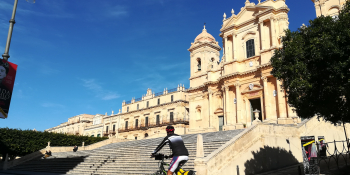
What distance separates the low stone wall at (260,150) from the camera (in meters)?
12.0

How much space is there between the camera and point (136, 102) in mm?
55156

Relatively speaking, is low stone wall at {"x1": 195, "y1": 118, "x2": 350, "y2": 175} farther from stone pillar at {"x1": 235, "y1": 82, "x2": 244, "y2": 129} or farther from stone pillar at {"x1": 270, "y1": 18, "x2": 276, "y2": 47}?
stone pillar at {"x1": 270, "y1": 18, "x2": 276, "y2": 47}

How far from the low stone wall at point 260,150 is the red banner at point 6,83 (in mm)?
7252

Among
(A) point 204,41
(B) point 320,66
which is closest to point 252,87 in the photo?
(A) point 204,41

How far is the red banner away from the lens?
6958 mm

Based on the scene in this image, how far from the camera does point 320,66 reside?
10070mm

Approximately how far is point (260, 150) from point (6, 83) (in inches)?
486

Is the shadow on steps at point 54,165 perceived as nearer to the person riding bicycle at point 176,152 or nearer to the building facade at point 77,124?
the person riding bicycle at point 176,152

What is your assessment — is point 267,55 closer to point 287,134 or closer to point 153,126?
point 287,134

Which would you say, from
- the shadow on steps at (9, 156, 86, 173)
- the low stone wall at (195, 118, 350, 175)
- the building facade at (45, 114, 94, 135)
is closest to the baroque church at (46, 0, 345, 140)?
the low stone wall at (195, 118, 350, 175)

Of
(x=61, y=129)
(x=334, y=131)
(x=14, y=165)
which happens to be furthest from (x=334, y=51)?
(x=61, y=129)

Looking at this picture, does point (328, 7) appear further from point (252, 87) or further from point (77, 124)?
point (77, 124)

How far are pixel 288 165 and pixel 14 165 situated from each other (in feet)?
75.2

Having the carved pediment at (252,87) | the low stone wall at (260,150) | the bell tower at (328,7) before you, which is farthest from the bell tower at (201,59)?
the low stone wall at (260,150)
